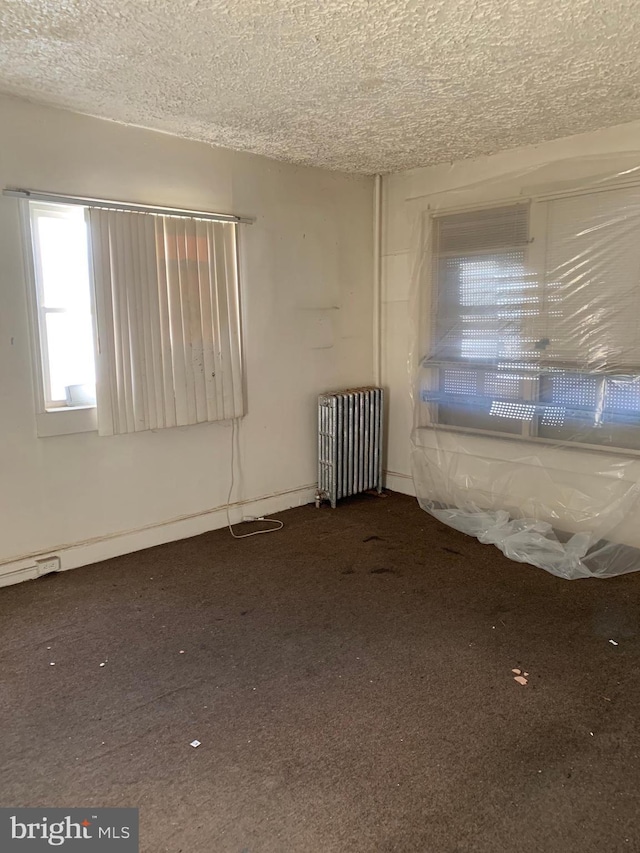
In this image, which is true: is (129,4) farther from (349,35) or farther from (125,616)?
(125,616)

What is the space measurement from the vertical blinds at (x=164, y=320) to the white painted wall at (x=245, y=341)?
5.6 inches

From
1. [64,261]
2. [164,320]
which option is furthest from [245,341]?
[64,261]

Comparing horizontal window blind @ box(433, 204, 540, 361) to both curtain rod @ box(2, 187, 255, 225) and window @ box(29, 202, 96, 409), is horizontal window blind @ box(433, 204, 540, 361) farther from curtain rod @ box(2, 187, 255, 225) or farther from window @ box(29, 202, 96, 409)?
window @ box(29, 202, 96, 409)

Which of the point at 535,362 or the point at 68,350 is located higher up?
the point at 68,350

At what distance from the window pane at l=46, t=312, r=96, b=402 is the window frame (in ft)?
0.23

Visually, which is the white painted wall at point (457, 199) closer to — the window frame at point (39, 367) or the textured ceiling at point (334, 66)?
the textured ceiling at point (334, 66)

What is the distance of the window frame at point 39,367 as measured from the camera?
302 cm

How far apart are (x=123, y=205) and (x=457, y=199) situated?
2.21 m

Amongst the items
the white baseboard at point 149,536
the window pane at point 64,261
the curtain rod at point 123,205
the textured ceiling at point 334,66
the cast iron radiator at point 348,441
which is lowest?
the white baseboard at point 149,536

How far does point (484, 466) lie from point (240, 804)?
2802mm

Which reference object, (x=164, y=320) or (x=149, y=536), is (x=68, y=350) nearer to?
(x=164, y=320)

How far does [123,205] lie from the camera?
3.26m

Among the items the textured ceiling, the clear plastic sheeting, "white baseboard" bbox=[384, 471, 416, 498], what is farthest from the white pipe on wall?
the textured ceiling

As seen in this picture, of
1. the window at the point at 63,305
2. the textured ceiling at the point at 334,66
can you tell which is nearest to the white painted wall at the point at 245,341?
the window at the point at 63,305
